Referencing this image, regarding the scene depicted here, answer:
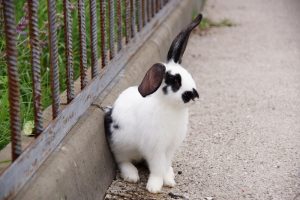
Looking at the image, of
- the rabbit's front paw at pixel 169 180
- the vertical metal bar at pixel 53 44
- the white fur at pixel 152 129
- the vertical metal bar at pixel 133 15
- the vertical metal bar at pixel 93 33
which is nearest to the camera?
the vertical metal bar at pixel 53 44

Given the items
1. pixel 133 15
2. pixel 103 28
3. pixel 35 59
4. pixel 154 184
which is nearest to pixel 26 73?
pixel 103 28

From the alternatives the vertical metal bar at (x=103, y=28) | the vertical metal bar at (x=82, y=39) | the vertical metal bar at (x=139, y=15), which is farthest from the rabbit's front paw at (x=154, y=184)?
the vertical metal bar at (x=139, y=15)

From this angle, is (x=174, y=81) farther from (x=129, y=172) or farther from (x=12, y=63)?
(x=12, y=63)

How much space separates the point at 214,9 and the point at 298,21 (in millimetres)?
1071

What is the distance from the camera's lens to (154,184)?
306 centimetres

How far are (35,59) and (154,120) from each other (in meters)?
0.77

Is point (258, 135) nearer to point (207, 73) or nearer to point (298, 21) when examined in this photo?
point (207, 73)

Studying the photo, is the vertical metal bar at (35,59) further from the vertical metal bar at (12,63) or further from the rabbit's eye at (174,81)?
the rabbit's eye at (174,81)

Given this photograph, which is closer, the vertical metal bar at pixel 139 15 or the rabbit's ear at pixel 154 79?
the rabbit's ear at pixel 154 79

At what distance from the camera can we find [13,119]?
225 centimetres

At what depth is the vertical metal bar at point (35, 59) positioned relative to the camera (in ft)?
7.84

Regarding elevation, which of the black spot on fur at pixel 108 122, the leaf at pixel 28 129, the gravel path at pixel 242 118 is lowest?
the gravel path at pixel 242 118

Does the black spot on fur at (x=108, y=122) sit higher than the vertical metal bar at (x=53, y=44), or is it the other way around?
the vertical metal bar at (x=53, y=44)

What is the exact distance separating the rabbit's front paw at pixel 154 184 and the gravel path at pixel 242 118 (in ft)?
0.11
